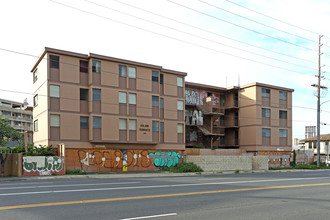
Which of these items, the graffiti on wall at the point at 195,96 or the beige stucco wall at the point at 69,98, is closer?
the beige stucco wall at the point at 69,98

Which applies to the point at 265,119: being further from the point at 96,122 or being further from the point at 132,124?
the point at 96,122

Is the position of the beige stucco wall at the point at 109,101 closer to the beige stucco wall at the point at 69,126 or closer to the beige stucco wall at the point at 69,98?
the beige stucco wall at the point at 69,98

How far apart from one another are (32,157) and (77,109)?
7.48m

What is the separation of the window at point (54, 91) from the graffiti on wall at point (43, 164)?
22.7 feet

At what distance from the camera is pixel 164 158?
1387 inches

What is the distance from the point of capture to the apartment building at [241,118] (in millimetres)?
44781

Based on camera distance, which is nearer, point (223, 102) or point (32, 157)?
point (32, 157)

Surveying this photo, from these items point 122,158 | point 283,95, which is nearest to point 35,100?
point 122,158

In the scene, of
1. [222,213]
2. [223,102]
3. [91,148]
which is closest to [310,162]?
[223,102]

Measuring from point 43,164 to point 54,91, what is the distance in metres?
7.85

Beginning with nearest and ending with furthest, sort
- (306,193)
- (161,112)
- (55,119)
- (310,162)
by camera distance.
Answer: (306,193)
(55,119)
(161,112)
(310,162)

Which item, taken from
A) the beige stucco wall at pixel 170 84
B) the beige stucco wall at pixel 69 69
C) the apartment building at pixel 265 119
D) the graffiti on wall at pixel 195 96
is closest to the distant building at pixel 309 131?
the apartment building at pixel 265 119

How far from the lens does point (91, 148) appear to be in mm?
31625

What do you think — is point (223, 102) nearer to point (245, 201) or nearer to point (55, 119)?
point (55, 119)
